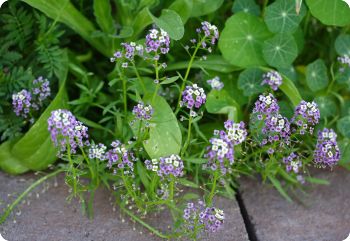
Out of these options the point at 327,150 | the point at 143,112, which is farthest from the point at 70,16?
the point at 327,150

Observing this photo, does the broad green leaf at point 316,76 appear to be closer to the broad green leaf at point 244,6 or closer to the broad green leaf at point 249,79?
the broad green leaf at point 249,79

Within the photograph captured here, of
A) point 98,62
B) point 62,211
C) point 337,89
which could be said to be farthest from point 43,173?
point 337,89

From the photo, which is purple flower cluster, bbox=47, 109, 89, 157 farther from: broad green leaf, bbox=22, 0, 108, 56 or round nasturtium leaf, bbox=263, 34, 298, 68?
round nasturtium leaf, bbox=263, 34, 298, 68

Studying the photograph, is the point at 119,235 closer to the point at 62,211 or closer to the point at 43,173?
the point at 62,211

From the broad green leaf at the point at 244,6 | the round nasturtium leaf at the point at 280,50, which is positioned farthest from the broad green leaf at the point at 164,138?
the broad green leaf at the point at 244,6

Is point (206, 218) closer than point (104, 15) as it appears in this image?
Yes

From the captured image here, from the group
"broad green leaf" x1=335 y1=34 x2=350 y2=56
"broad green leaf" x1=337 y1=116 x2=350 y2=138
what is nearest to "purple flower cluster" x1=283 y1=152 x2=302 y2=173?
"broad green leaf" x1=337 y1=116 x2=350 y2=138

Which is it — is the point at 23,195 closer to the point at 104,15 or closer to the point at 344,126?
the point at 104,15
